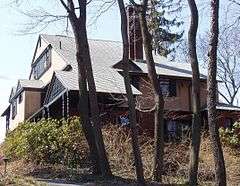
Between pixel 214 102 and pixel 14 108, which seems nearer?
pixel 214 102

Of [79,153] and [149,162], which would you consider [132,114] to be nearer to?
[149,162]

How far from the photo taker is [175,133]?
39531 mm

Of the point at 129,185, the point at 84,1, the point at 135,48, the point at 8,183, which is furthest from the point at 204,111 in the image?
the point at 8,183

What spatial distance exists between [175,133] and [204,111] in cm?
340

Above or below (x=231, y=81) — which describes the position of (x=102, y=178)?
below

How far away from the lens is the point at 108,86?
34969mm

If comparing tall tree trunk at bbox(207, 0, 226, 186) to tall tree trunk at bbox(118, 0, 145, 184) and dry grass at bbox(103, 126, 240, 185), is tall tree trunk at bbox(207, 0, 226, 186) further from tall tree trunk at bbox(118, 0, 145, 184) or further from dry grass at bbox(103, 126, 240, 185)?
dry grass at bbox(103, 126, 240, 185)

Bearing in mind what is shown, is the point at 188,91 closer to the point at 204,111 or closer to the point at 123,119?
the point at 204,111

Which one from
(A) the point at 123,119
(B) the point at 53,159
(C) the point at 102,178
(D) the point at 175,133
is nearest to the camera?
(C) the point at 102,178

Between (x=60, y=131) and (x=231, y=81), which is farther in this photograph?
(x=231, y=81)

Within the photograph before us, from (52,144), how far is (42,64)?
22.1m

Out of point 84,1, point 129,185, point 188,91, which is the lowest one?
point 129,185

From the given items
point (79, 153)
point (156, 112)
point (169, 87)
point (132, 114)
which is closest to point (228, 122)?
point (169, 87)

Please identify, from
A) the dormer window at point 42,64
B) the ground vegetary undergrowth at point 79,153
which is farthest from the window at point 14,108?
the ground vegetary undergrowth at point 79,153
